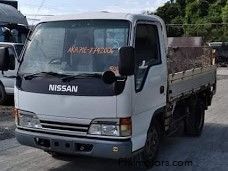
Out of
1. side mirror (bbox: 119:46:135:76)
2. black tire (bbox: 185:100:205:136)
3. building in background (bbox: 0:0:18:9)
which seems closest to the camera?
side mirror (bbox: 119:46:135:76)

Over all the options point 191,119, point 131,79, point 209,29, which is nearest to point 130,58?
point 131,79

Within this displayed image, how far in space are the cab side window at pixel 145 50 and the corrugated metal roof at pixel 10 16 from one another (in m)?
11.8

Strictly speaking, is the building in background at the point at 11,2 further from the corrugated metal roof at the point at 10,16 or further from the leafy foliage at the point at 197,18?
the leafy foliage at the point at 197,18

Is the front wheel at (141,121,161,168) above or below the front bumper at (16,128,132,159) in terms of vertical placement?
below

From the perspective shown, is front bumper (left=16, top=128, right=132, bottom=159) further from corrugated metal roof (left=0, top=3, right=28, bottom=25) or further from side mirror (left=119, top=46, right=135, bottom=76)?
corrugated metal roof (left=0, top=3, right=28, bottom=25)

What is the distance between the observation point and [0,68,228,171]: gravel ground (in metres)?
7.09

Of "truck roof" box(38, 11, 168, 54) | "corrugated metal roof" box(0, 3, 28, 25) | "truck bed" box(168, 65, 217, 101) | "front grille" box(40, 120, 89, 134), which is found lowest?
"front grille" box(40, 120, 89, 134)

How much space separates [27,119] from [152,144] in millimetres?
1795

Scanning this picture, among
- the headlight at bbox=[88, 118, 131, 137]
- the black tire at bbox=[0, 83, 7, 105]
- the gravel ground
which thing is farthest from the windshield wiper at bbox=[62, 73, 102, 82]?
the black tire at bbox=[0, 83, 7, 105]

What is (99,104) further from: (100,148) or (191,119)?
(191,119)

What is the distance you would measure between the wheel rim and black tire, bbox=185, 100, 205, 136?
2.32m

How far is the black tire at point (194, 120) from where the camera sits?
935 cm

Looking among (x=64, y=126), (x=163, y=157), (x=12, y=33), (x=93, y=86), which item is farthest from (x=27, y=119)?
(x=12, y=33)

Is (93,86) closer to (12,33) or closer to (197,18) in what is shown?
(12,33)
